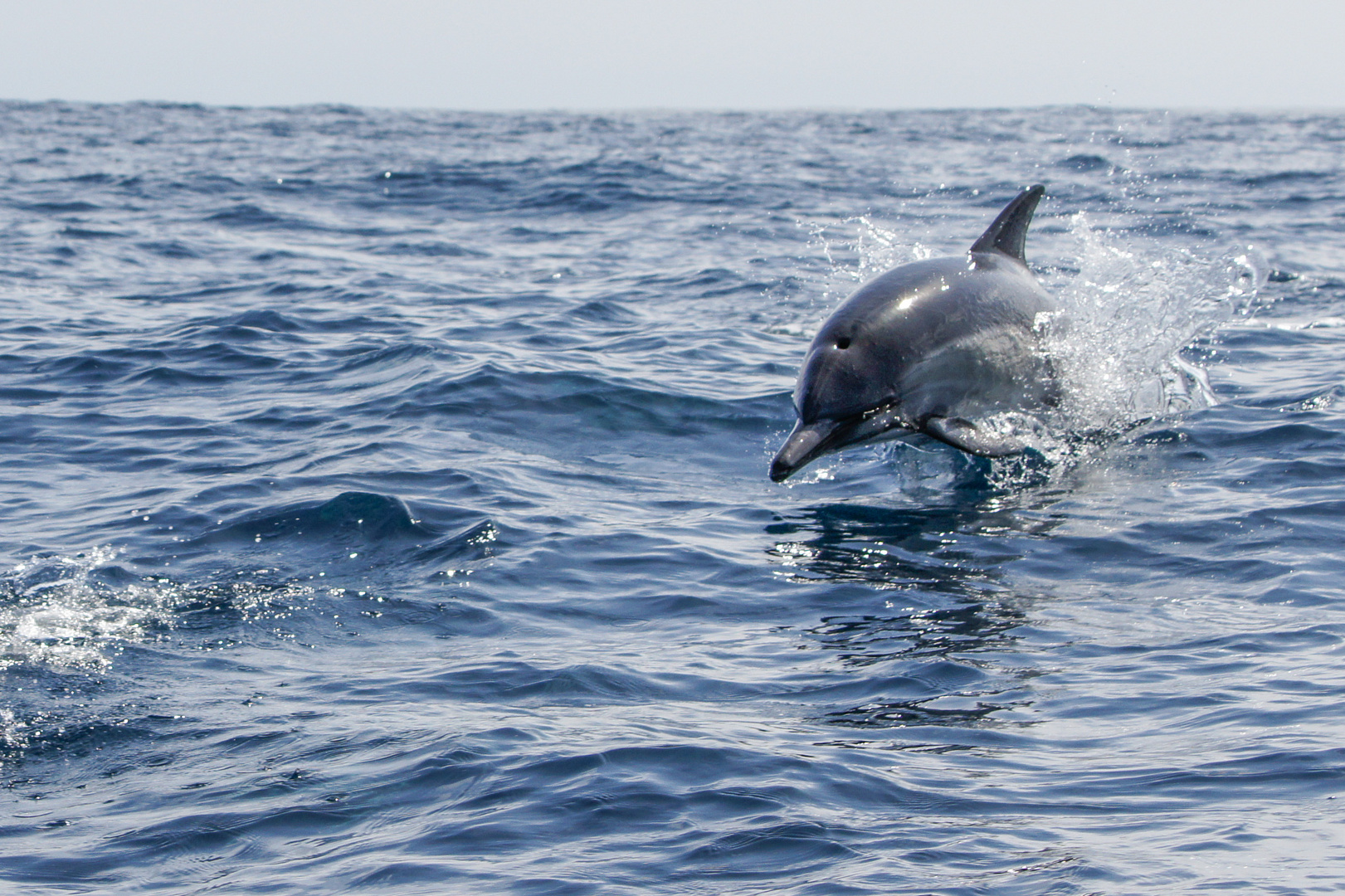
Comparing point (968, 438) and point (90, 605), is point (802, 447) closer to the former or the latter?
point (968, 438)

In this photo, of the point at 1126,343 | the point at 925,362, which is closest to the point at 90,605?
the point at 925,362

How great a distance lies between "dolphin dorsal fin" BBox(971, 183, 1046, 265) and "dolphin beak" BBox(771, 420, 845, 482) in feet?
7.45

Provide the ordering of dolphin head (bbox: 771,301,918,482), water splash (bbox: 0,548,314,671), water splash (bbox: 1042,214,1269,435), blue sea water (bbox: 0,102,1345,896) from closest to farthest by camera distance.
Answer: blue sea water (bbox: 0,102,1345,896) < water splash (bbox: 0,548,314,671) < dolphin head (bbox: 771,301,918,482) < water splash (bbox: 1042,214,1269,435)

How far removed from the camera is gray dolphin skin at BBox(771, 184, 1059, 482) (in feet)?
29.6

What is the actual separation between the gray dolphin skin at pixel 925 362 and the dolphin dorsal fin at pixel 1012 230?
0.24 metres

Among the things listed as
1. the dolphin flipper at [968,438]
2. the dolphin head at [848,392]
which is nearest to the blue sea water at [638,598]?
the dolphin flipper at [968,438]

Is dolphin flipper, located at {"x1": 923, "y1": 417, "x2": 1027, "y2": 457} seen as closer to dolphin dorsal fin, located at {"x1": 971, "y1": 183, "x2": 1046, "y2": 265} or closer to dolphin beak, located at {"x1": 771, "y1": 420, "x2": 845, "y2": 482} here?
dolphin beak, located at {"x1": 771, "y1": 420, "x2": 845, "y2": 482}

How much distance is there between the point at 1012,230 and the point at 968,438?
2169 mm

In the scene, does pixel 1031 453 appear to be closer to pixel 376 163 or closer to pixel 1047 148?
pixel 376 163

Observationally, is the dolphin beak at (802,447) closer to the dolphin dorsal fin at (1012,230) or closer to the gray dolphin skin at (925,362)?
the gray dolphin skin at (925,362)

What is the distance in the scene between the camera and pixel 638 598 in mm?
8188

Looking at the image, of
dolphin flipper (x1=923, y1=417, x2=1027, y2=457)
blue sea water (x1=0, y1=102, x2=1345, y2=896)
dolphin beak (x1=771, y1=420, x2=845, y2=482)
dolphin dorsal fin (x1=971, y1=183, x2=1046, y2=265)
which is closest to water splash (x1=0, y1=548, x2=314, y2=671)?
blue sea water (x1=0, y1=102, x2=1345, y2=896)

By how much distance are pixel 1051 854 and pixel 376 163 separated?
1315 inches

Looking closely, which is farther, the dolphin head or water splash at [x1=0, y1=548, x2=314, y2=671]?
the dolphin head
